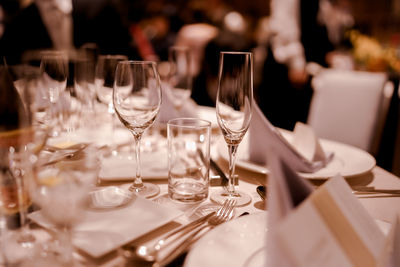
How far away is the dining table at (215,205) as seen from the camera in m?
0.60

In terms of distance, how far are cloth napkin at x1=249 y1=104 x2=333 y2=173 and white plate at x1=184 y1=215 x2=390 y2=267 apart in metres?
0.31

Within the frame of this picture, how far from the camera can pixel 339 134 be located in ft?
6.86

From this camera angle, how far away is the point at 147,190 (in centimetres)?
92

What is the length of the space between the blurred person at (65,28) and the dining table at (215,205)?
266 centimetres

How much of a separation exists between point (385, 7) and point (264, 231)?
10086 millimetres

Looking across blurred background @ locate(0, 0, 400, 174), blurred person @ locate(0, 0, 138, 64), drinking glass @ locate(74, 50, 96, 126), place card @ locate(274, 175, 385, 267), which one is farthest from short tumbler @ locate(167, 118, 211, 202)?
blurred person @ locate(0, 0, 138, 64)

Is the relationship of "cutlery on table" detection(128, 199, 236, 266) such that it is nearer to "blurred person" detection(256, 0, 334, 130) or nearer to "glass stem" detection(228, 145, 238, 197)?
"glass stem" detection(228, 145, 238, 197)

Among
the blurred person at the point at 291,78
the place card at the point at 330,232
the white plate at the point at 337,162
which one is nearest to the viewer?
the place card at the point at 330,232

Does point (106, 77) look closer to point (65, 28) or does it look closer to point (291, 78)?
point (65, 28)

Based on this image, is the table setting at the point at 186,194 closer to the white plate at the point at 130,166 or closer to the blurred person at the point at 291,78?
the white plate at the point at 130,166

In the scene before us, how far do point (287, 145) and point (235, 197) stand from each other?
0.24 metres

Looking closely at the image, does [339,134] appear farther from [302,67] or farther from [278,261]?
[302,67]

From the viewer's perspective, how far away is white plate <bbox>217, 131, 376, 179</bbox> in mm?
1016

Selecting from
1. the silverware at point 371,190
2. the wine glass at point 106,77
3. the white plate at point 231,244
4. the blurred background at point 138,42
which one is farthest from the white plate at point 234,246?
the blurred background at point 138,42
